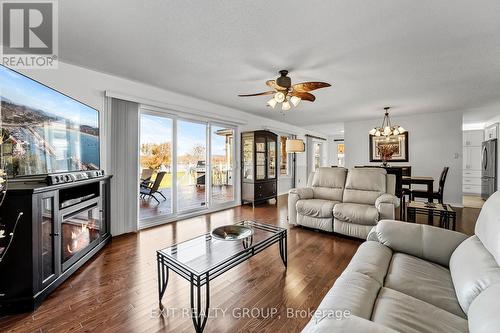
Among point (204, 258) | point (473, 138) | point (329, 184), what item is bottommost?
point (204, 258)

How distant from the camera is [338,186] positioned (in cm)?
372

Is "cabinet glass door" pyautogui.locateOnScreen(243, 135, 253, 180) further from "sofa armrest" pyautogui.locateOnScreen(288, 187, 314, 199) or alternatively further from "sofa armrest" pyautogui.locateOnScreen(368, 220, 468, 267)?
"sofa armrest" pyautogui.locateOnScreen(368, 220, 468, 267)

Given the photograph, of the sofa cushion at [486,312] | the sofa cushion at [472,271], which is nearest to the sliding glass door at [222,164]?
the sofa cushion at [472,271]

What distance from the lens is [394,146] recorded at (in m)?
6.19

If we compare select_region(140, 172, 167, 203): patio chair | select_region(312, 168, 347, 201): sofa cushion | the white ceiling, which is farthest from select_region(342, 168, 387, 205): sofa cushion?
select_region(140, 172, 167, 203): patio chair

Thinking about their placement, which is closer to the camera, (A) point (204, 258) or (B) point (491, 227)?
(B) point (491, 227)

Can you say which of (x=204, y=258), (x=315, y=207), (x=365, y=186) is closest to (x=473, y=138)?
(x=365, y=186)

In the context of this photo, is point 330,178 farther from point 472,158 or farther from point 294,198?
point 472,158

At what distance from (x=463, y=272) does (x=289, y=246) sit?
1.91m

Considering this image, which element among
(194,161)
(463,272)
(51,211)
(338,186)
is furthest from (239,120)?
(463,272)

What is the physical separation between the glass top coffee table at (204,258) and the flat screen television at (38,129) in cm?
143

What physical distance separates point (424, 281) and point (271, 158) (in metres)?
4.73

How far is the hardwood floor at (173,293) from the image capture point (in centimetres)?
155

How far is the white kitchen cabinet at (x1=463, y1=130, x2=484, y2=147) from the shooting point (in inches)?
274
